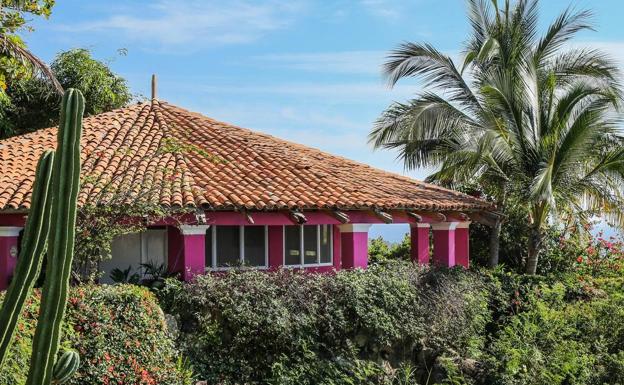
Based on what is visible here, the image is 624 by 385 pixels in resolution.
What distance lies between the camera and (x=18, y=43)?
1603 centimetres

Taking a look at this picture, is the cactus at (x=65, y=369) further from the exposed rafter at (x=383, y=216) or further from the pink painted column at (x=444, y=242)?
the pink painted column at (x=444, y=242)

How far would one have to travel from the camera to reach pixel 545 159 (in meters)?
A: 17.7

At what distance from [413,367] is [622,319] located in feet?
14.2

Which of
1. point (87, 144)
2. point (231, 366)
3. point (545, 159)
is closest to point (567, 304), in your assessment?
point (545, 159)

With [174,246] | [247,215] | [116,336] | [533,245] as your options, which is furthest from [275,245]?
[116,336]

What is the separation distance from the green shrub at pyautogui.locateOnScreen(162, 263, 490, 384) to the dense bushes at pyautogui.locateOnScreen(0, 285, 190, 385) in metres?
0.83

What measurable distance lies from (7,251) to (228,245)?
449cm

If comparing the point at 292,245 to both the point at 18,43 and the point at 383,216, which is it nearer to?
the point at 383,216

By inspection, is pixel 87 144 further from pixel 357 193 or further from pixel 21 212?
pixel 357 193

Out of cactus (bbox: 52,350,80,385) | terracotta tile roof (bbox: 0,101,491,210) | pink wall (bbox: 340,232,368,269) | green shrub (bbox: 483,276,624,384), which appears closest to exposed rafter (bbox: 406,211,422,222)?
terracotta tile roof (bbox: 0,101,491,210)

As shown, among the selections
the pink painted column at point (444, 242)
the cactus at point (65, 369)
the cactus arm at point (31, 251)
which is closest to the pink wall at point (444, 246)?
the pink painted column at point (444, 242)

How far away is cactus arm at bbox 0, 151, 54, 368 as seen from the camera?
17.6 feet

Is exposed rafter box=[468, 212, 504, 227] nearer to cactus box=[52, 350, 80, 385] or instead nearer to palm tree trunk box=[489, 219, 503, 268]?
palm tree trunk box=[489, 219, 503, 268]

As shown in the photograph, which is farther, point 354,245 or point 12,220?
point 354,245
